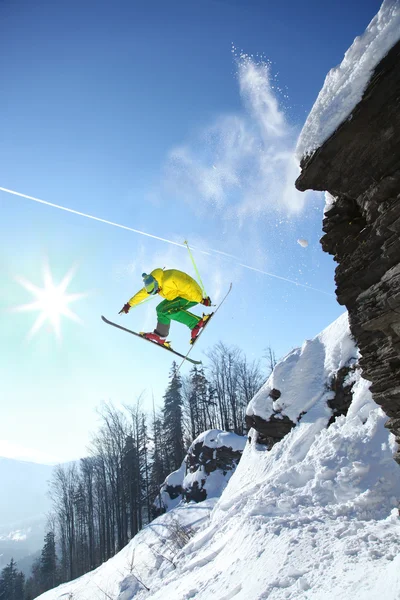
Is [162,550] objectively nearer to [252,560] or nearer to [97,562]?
[252,560]

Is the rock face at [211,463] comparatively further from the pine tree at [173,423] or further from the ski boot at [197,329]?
the ski boot at [197,329]

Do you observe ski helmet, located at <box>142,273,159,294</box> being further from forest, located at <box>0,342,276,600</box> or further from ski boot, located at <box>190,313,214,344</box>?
forest, located at <box>0,342,276,600</box>

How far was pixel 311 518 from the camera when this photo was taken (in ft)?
16.1

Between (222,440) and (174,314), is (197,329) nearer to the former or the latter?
(174,314)

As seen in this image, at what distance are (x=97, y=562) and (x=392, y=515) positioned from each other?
44.5 meters

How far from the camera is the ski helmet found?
274 inches

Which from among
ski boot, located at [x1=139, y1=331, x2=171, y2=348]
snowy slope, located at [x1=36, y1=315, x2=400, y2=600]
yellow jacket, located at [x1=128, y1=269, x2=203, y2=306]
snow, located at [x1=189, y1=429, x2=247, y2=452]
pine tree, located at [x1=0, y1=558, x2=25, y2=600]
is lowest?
pine tree, located at [x1=0, y1=558, x2=25, y2=600]

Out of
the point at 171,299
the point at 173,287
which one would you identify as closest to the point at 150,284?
the point at 173,287

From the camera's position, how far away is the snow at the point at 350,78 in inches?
120

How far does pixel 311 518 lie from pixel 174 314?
4.93 metres

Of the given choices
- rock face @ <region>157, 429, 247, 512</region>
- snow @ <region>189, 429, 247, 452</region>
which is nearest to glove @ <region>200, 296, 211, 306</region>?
rock face @ <region>157, 429, 247, 512</region>

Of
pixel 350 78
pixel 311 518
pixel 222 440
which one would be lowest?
pixel 311 518

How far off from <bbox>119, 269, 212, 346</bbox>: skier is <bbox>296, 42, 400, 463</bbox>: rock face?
3.48 metres

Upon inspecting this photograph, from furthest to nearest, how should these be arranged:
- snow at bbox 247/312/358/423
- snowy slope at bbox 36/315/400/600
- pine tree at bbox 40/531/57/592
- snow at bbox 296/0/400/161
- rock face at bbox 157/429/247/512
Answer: pine tree at bbox 40/531/57/592, rock face at bbox 157/429/247/512, snow at bbox 247/312/358/423, snowy slope at bbox 36/315/400/600, snow at bbox 296/0/400/161
